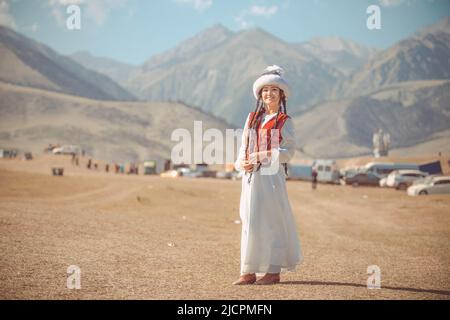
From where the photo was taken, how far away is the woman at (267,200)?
7.64m

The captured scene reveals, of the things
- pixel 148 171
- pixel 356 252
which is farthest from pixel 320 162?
pixel 356 252

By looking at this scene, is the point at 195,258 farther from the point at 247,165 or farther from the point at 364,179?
the point at 364,179

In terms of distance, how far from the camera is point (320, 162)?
6488cm

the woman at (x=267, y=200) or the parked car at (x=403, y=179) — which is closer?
the woman at (x=267, y=200)

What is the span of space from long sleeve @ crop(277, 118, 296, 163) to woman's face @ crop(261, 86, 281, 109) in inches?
11.7

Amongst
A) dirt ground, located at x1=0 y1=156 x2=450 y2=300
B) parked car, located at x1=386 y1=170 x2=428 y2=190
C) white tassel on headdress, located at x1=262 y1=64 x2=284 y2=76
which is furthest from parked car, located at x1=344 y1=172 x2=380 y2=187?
white tassel on headdress, located at x1=262 y1=64 x2=284 y2=76

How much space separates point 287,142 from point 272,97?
644 mm

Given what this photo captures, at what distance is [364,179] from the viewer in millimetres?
56312

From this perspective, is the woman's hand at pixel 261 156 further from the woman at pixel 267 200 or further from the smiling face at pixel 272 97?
the smiling face at pixel 272 97

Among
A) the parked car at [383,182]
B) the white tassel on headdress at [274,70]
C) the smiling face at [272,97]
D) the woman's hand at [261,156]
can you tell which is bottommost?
the parked car at [383,182]

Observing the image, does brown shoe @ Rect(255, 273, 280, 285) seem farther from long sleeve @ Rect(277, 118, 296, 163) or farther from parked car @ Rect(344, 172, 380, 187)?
parked car @ Rect(344, 172, 380, 187)

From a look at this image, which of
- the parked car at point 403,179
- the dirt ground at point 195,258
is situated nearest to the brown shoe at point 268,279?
the dirt ground at point 195,258

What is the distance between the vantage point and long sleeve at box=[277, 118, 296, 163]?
7766mm

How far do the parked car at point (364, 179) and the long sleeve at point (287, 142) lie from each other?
49108mm
